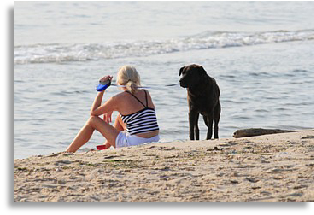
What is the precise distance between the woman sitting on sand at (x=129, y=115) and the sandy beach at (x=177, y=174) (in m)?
0.45

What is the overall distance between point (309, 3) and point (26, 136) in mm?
19701

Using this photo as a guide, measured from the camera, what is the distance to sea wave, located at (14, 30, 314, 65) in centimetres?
1628

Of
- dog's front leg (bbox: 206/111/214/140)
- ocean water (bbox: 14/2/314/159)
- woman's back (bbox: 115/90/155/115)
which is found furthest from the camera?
ocean water (bbox: 14/2/314/159)

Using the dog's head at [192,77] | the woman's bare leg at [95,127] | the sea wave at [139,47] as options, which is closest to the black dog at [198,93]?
the dog's head at [192,77]

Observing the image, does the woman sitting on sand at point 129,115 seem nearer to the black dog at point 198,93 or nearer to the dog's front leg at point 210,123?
the black dog at point 198,93

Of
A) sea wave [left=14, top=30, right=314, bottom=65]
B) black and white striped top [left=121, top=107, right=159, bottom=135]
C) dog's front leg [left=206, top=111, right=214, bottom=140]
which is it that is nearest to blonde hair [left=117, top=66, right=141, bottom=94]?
black and white striped top [left=121, top=107, right=159, bottom=135]

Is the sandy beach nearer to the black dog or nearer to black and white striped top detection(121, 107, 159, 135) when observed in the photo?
black and white striped top detection(121, 107, 159, 135)

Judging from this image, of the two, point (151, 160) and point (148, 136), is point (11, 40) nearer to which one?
point (151, 160)

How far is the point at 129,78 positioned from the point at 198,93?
99 cm

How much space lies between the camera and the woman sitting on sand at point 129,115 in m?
7.78

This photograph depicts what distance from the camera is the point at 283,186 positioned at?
5.43 meters

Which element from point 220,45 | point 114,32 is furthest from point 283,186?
point 114,32

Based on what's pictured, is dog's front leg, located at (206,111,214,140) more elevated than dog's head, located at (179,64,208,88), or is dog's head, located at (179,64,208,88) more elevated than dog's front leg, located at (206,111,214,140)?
dog's head, located at (179,64,208,88)

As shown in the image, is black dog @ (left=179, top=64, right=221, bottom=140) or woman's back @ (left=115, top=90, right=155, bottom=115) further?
black dog @ (left=179, top=64, right=221, bottom=140)
